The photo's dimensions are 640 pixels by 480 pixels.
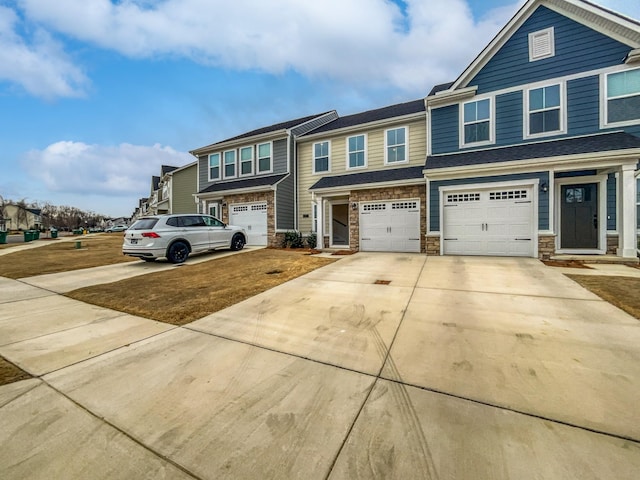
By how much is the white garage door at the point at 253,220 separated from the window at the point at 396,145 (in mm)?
6947

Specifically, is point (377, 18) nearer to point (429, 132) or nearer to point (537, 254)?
point (429, 132)

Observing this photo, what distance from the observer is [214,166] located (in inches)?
711

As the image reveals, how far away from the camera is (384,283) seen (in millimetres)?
6402

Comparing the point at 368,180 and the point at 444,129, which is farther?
the point at 368,180

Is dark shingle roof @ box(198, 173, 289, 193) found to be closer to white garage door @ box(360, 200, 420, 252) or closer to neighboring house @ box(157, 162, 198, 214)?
white garage door @ box(360, 200, 420, 252)

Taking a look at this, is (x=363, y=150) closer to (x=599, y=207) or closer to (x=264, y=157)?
(x=264, y=157)

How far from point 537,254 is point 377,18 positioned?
42.3 ft

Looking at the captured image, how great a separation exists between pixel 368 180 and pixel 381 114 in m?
4.78

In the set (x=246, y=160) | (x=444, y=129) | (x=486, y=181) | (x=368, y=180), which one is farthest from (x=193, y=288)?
(x=246, y=160)

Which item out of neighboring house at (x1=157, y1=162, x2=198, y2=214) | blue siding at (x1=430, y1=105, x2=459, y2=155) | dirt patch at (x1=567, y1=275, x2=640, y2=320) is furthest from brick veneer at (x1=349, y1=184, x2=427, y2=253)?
neighboring house at (x1=157, y1=162, x2=198, y2=214)

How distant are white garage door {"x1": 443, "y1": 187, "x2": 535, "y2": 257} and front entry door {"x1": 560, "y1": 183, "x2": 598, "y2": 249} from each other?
8.82 ft

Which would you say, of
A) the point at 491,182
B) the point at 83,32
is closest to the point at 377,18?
the point at 491,182

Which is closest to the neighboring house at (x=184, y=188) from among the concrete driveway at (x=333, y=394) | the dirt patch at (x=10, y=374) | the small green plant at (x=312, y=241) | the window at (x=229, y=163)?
the window at (x=229, y=163)

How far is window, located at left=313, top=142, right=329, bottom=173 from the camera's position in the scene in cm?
1484
